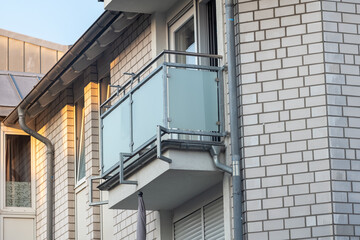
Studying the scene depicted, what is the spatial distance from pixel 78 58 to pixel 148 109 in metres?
5.17

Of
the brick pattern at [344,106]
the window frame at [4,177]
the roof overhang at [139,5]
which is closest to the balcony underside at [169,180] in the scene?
the brick pattern at [344,106]

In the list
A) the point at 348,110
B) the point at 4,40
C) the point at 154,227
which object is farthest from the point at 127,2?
the point at 4,40

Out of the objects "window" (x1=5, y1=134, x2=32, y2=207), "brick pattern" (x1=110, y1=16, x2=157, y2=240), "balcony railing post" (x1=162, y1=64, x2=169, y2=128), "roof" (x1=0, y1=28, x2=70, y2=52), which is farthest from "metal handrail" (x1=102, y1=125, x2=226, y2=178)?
"roof" (x1=0, y1=28, x2=70, y2=52)

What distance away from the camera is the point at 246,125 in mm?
12469

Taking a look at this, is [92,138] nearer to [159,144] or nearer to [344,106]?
[159,144]

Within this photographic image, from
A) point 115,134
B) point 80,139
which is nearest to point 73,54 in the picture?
point 80,139

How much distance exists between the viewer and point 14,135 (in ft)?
77.9

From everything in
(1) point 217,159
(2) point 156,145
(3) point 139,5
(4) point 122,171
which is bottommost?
(1) point 217,159

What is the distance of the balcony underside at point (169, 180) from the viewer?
506 inches

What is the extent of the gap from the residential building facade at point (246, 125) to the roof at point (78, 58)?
2.54ft

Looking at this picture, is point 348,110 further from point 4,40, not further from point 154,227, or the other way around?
point 4,40

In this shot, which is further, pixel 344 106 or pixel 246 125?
pixel 246 125

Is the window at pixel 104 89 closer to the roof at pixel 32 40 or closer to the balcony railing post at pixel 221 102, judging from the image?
the balcony railing post at pixel 221 102

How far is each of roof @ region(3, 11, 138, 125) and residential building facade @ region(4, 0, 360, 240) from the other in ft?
2.54
